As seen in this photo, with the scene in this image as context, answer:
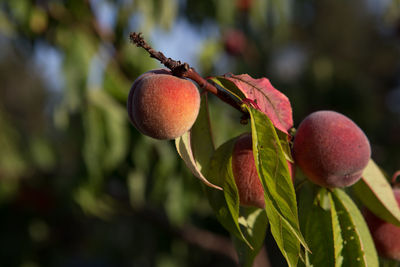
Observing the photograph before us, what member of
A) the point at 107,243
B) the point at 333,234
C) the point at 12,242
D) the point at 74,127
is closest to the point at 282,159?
the point at 333,234

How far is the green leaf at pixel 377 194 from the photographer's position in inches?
32.5

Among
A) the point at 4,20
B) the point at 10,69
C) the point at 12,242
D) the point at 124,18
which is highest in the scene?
the point at 124,18

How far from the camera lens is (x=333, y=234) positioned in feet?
2.55

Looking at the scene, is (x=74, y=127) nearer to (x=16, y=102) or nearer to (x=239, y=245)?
(x=239, y=245)

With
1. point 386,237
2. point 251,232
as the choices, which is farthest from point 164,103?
point 386,237

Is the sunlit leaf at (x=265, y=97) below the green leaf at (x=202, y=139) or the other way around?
the other way around

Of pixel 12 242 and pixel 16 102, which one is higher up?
pixel 12 242

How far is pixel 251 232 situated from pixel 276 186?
217mm

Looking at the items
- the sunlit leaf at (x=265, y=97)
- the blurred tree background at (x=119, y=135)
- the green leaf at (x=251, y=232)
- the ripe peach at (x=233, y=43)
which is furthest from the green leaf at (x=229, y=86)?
the ripe peach at (x=233, y=43)

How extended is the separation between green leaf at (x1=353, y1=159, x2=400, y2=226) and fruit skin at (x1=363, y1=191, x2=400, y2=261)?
65mm

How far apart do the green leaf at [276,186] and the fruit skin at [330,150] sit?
0.14m

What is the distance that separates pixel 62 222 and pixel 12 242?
69 centimetres

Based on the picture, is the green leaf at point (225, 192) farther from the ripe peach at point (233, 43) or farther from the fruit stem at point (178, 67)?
the ripe peach at point (233, 43)

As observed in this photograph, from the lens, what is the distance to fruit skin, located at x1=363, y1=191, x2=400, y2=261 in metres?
0.90
